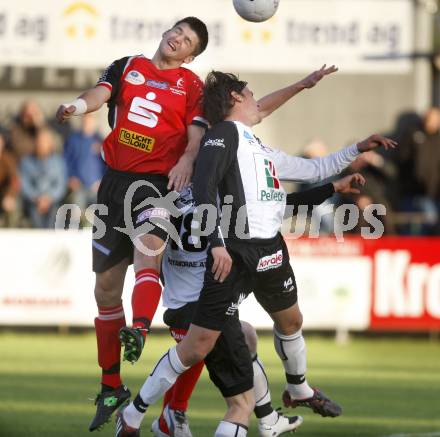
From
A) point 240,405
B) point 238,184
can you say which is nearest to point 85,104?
point 238,184

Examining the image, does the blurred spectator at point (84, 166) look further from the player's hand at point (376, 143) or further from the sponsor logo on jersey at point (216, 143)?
the sponsor logo on jersey at point (216, 143)

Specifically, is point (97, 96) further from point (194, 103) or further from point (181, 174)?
point (181, 174)

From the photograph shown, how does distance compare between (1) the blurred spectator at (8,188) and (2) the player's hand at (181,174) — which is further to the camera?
(1) the blurred spectator at (8,188)

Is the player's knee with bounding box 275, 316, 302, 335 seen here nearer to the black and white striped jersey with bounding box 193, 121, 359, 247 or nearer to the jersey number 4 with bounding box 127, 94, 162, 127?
the black and white striped jersey with bounding box 193, 121, 359, 247

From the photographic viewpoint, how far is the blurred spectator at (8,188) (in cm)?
1528

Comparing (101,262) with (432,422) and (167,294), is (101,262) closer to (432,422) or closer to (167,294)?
(167,294)

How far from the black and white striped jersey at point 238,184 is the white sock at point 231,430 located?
105cm

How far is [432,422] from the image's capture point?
8.90 meters

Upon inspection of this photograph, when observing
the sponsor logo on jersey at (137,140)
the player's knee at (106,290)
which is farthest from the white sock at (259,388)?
the sponsor logo on jersey at (137,140)

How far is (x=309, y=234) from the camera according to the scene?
48.1ft

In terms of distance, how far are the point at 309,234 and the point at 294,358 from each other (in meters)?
6.67

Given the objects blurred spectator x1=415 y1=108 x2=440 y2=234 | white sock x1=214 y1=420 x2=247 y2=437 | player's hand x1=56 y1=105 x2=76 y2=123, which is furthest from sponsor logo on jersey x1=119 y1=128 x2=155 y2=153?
blurred spectator x1=415 y1=108 x2=440 y2=234

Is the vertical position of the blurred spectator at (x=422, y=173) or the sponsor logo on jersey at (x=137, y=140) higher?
the sponsor logo on jersey at (x=137, y=140)

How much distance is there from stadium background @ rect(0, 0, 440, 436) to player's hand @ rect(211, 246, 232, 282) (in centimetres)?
208
